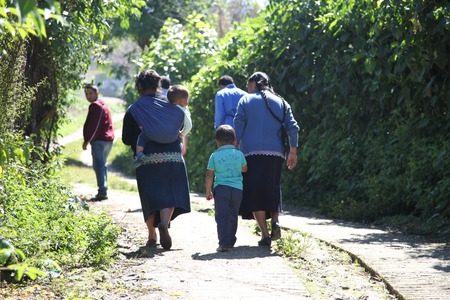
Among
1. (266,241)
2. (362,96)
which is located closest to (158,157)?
(266,241)

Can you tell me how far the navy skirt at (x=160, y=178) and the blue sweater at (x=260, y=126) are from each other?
2.31ft

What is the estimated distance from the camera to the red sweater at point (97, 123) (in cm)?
1383

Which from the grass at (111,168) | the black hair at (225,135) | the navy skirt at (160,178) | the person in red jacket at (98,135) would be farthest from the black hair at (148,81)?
the person in red jacket at (98,135)

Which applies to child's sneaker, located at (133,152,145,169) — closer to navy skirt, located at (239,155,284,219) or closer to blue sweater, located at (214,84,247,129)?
navy skirt, located at (239,155,284,219)

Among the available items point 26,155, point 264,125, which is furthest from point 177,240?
point 26,155

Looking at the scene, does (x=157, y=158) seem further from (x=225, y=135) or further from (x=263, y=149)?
(x=263, y=149)

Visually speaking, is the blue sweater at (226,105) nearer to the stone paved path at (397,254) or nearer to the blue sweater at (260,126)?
the stone paved path at (397,254)

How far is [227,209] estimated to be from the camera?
8.72 m

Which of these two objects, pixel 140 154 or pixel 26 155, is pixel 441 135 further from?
pixel 26 155

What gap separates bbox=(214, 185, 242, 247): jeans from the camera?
8.66 metres

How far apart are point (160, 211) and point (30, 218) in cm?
163

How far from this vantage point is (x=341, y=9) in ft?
43.9

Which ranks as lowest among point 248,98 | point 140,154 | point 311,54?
point 140,154

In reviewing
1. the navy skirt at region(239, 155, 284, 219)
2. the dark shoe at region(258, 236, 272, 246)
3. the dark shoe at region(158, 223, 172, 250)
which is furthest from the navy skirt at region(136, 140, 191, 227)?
the dark shoe at region(258, 236, 272, 246)
